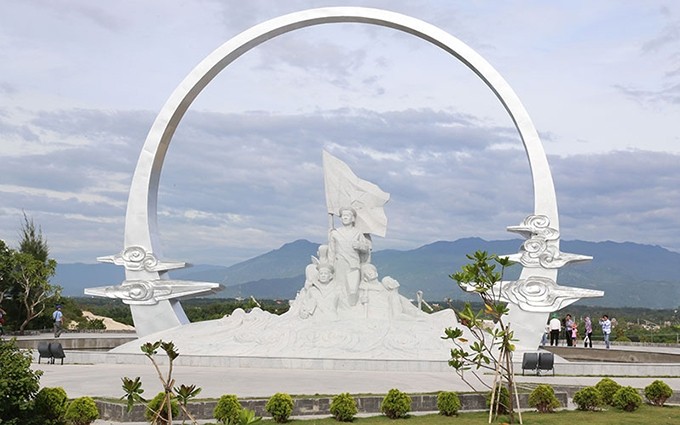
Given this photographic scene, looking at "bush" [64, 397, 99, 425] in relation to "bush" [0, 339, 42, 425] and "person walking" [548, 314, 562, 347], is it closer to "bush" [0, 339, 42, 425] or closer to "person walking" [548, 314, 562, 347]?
"bush" [0, 339, 42, 425]

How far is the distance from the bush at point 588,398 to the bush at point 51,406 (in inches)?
237

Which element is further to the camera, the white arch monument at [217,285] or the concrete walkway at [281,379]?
the white arch monument at [217,285]

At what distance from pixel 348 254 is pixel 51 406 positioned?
382 inches

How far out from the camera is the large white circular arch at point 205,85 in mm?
17969

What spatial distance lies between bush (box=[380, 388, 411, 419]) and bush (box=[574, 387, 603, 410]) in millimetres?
2236

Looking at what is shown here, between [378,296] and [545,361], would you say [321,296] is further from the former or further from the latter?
[545,361]

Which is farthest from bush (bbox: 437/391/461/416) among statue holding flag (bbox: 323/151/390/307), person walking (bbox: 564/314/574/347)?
person walking (bbox: 564/314/574/347)

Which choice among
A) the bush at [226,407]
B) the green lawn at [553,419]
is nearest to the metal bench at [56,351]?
the bush at [226,407]

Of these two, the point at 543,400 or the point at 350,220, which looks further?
the point at 350,220

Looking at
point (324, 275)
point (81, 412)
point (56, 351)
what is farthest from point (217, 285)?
point (81, 412)

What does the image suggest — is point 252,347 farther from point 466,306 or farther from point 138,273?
point 466,306

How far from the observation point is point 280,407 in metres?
9.31

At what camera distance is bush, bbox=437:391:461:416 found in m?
9.81

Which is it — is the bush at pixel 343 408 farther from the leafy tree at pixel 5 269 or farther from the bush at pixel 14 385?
the leafy tree at pixel 5 269
